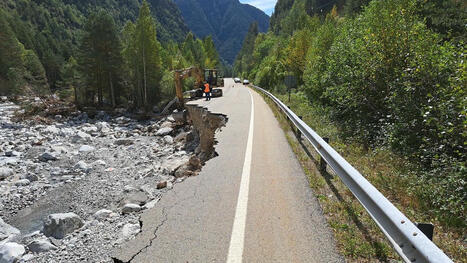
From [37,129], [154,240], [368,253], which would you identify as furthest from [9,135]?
[368,253]

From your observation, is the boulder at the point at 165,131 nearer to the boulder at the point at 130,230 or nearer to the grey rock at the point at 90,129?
the grey rock at the point at 90,129

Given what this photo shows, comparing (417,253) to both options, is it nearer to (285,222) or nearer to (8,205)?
(285,222)

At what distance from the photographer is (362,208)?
4.09 metres

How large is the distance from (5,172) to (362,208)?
1319 centimetres

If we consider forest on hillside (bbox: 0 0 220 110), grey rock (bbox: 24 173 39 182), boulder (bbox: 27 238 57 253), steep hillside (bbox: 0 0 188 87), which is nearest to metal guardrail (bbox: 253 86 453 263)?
boulder (bbox: 27 238 57 253)

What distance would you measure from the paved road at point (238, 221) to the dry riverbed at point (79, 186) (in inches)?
21.8

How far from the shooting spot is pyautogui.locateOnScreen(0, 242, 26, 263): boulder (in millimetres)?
3994

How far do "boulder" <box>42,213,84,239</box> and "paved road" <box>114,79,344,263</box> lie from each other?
1826 millimetres

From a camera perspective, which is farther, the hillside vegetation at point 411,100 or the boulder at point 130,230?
the hillside vegetation at point 411,100

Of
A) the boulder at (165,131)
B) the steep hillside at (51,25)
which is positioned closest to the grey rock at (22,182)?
the boulder at (165,131)

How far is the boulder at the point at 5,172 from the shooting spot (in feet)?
33.4

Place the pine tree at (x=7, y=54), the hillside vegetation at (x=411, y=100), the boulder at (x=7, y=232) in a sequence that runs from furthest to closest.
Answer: the pine tree at (x=7, y=54) < the boulder at (x=7, y=232) < the hillside vegetation at (x=411, y=100)

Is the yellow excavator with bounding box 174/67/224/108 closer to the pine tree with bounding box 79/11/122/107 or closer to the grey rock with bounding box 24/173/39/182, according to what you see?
the pine tree with bounding box 79/11/122/107

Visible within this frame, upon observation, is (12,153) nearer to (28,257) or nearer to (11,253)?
(11,253)
